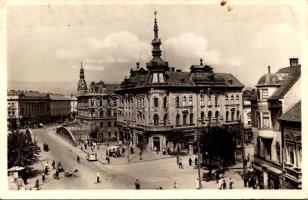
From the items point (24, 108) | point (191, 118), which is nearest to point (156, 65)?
point (191, 118)

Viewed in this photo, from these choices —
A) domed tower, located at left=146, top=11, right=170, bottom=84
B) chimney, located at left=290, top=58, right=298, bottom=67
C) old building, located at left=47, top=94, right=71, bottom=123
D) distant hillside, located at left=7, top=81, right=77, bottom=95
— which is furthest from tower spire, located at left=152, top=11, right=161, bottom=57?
old building, located at left=47, top=94, right=71, bottom=123

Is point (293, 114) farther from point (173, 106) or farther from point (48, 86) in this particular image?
point (48, 86)

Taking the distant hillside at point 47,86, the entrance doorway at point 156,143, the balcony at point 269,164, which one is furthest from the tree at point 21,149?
the balcony at point 269,164

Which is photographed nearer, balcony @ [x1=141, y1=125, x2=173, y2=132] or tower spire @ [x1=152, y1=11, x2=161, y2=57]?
tower spire @ [x1=152, y1=11, x2=161, y2=57]

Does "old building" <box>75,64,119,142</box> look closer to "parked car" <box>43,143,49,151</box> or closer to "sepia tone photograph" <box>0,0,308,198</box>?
"sepia tone photograph" <box>0,0,308,198</box>

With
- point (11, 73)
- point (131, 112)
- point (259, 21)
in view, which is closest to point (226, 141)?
point (131, 112)

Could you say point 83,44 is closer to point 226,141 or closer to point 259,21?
point 259,21

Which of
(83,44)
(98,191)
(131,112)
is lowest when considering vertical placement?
(98,191)
